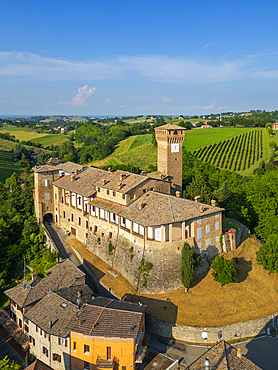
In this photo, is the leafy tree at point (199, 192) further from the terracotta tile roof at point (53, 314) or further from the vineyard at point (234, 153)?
the vineyard at point (234, 153)

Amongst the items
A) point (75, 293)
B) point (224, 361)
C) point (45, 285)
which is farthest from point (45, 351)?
point (224, 361)

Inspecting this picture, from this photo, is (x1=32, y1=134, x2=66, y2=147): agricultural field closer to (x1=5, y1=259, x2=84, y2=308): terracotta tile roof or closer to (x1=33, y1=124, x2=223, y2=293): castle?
(x1=33, y1=124, x2=223, y2=293): castle

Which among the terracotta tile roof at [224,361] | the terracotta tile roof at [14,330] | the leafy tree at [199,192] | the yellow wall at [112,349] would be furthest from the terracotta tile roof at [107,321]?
the leafy tree at [199,192]

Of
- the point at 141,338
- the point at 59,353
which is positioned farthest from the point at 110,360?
the point at 59,353

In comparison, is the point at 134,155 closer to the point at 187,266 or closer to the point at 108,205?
the point at 108,205

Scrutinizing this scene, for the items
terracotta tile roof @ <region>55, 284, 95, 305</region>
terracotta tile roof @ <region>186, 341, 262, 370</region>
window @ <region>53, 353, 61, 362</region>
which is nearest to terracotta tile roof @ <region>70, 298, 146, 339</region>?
terracotta tile roof @ <region>55, 284, 95, 305</region>
